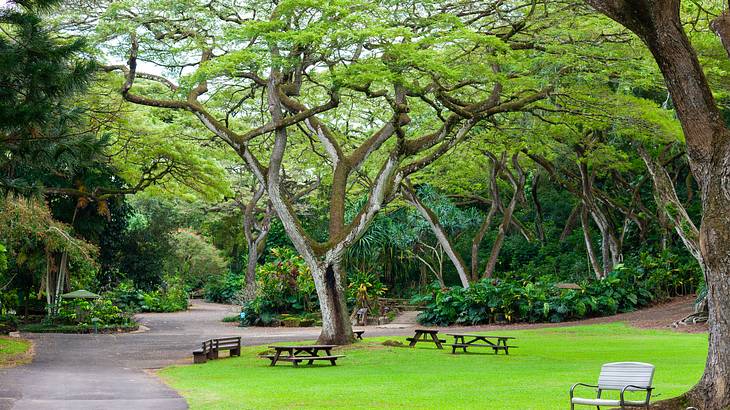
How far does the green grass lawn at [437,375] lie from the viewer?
11828 millimetres

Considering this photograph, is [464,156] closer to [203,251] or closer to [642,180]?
[642,180]

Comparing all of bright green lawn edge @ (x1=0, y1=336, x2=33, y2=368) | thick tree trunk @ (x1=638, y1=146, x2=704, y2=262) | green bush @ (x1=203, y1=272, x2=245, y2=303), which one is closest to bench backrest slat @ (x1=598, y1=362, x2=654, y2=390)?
bright green lawn edge @ (x1=0, y1=336, x2=33, y2=368)

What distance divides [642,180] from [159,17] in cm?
2061

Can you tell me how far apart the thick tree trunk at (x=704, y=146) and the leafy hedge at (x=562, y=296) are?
64.8 ft

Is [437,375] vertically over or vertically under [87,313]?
under

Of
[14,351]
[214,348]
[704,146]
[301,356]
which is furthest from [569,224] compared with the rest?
[704,146]

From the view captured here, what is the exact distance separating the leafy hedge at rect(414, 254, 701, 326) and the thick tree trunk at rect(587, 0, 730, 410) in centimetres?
1975

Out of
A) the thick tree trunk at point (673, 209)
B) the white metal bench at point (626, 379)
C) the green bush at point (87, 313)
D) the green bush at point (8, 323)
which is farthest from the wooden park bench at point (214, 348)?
the thick tree trunk at point (673, 209)

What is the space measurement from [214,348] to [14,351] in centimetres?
543

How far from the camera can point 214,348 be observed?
789 inches

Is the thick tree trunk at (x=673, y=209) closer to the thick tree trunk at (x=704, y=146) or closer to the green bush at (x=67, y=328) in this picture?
the thick tree trunk at (x=704, y=146)

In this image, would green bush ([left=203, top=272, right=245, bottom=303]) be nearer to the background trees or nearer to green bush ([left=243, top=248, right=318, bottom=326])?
the background trees

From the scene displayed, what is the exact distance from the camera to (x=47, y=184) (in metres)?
31.3

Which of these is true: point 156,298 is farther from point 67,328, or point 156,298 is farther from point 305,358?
point 305,358
